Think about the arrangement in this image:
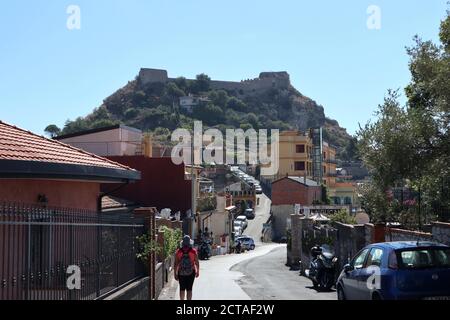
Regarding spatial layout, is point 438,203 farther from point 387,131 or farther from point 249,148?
point 249,148

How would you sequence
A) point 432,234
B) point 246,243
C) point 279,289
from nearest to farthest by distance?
point 432,234 → point 279,289 → point 246,243

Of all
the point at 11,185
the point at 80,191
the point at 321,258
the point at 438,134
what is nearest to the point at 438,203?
the point at 438,134

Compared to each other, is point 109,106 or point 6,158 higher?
point 109,106

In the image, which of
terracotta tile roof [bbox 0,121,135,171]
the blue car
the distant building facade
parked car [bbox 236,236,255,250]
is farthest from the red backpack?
parked car [bbox 236,236,255,250]

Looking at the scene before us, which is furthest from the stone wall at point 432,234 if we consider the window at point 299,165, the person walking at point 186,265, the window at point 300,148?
the window at point 299,165

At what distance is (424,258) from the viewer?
10.6m

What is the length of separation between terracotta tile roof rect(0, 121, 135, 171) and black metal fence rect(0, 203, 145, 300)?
1.80 meters

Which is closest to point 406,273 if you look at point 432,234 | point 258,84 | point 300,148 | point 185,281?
point 432,234

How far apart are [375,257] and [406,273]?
1.21m

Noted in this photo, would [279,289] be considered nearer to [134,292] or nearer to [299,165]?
[134,292]

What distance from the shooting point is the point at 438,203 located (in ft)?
59.1

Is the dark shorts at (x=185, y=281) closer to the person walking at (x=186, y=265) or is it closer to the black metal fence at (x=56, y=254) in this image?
the person walking at (x=186, y=265)
